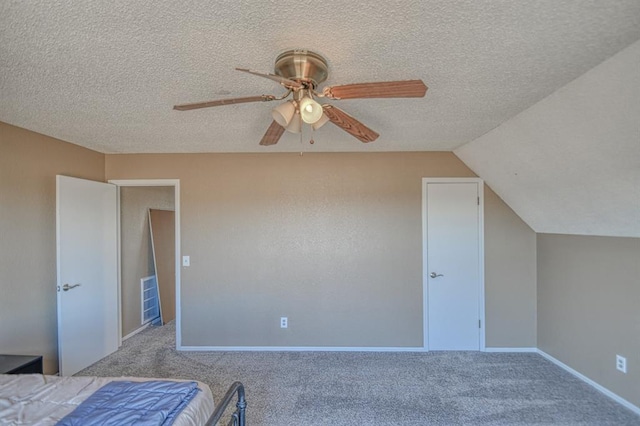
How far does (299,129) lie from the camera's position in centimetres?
178

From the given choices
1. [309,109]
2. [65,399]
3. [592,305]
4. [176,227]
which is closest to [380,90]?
[309,109]

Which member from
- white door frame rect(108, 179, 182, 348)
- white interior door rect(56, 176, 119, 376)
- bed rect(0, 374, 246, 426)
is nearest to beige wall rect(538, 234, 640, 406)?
bed rect(0, 374, 246, 426)

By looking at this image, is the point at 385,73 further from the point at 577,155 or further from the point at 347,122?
the point at 577,155

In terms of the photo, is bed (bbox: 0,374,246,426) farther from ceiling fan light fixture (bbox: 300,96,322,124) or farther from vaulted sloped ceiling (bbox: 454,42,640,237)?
vaulted sloped ceiling (bbox: 454,42,640,237)

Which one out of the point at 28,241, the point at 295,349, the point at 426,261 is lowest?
the point at 295,349

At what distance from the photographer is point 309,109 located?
1.54 m

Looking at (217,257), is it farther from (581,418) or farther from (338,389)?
(581,418)

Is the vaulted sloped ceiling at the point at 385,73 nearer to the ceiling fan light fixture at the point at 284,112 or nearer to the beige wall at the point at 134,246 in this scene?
the ceiling fan light fixture at the point at 284,112

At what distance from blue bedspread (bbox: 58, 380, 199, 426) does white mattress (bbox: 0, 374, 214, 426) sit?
0.19ft

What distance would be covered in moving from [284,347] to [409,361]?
1.46 m

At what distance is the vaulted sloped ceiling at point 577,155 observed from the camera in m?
1.80

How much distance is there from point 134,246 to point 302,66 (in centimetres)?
391

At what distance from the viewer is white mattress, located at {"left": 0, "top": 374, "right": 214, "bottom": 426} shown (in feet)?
4.81

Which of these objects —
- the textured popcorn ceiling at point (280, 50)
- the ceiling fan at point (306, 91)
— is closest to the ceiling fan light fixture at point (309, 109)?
the ceiling fan at point (306, 91)
